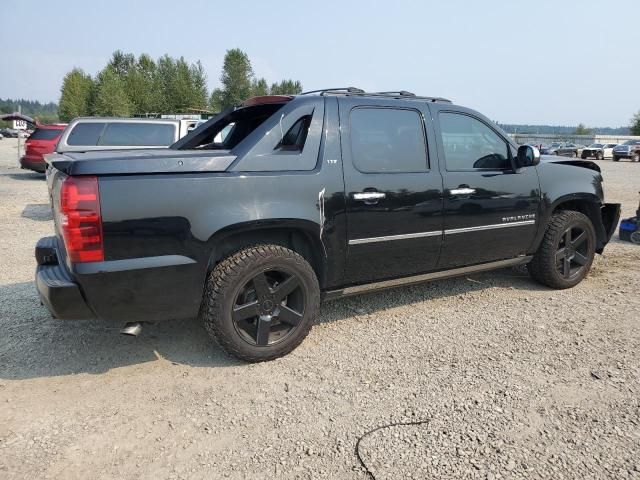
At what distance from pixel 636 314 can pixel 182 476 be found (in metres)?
3.93

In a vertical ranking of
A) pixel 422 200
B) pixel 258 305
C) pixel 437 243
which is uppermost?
pixel 422 200

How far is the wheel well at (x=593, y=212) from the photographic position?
5.03 m

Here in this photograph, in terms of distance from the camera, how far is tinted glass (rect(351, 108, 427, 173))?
3.63 meters

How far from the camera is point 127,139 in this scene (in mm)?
9414

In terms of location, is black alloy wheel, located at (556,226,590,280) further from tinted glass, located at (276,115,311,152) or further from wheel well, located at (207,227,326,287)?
tinted glass, located at (276,115,311,152)

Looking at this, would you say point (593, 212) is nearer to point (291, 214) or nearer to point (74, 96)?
point (291, 214)

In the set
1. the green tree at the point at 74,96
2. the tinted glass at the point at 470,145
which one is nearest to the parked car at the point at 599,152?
the tinted glass at the point at 470,145

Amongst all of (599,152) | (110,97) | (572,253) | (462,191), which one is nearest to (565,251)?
(572,253)

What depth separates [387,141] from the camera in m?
3.78

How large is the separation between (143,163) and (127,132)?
7.30 metres

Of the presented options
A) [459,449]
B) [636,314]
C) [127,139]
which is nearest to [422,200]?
[459,449]

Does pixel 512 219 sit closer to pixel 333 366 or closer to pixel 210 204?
A: pixel 333 366

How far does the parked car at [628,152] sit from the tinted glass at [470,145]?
123 ft

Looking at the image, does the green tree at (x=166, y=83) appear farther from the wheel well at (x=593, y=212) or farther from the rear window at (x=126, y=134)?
the wheel well at (x=593, y=212)
